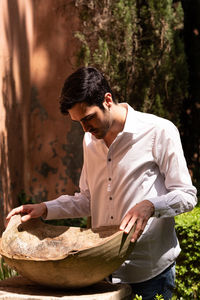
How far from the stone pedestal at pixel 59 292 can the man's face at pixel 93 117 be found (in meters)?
0.65

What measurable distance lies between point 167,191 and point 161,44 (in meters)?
4.33

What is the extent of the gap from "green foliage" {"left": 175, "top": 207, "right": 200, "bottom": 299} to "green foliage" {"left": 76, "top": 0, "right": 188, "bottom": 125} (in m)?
2.17

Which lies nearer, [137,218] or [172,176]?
[137,218]

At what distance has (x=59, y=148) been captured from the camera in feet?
21.5

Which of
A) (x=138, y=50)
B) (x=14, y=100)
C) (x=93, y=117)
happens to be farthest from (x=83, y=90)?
(x=138, y=50)

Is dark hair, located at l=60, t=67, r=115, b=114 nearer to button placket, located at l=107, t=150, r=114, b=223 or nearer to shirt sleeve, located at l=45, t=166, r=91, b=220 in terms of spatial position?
button placket, located at l=107, t=150, r=114, b=223

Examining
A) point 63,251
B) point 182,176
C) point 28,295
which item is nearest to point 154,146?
point 182,176

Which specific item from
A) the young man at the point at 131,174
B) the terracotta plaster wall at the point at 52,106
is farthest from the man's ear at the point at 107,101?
the terracotta plaster wall at the point at 52,106

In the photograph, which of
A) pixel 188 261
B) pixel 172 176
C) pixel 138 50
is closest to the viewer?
pixel 172 176

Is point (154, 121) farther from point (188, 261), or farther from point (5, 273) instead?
point (5, 273)

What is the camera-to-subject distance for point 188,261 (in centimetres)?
452

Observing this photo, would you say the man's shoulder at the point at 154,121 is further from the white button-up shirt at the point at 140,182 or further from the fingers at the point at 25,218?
the fingers at the point at 25,218

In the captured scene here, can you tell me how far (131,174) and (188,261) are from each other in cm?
215

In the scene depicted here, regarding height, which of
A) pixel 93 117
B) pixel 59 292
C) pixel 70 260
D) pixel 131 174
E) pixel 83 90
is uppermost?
pixel 83 90
